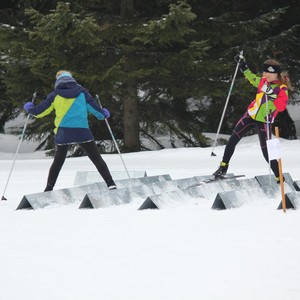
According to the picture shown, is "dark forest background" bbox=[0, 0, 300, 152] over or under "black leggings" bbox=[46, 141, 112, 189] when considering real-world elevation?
under

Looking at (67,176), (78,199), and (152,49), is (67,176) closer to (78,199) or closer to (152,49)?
(78,199)

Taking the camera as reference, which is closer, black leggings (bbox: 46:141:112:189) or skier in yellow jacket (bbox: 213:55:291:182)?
black leggings (bbox: 46:141:112:189)

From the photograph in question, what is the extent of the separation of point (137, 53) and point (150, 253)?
15119 mm

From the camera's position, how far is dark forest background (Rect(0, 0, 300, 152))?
1841 cm

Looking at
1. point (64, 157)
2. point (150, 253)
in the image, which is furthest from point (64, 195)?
point (150, 253)

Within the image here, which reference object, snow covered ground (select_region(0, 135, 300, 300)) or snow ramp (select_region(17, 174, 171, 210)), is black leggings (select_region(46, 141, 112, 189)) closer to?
snow ramp (select_region(17, 174, 171, 210))

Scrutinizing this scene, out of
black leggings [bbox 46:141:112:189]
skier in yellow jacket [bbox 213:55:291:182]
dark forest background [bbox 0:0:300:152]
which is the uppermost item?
skier in yellow jacket [bbox 213:55:291:182]

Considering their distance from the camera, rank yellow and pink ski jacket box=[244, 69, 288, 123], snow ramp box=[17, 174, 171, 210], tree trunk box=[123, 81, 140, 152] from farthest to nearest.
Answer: tree trunk box=[123, 81, 140, 152] → yellow and pink ski jacket box=[244, 69, 288, 123] → snow ramp box=[17, 174, 171, 210]

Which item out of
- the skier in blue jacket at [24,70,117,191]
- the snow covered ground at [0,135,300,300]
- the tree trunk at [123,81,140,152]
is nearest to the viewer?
the snow covered ground at [0,135,300,300]

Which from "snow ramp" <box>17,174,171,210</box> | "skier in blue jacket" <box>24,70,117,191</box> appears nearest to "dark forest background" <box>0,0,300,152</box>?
"snow ramp" <box>17,174,171,210</box>

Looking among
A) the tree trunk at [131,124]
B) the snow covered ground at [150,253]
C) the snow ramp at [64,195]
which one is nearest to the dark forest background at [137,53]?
the tree trunk at [131,124]

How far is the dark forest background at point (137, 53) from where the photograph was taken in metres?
18.4

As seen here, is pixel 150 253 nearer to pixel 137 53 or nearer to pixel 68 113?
pixel 68 113

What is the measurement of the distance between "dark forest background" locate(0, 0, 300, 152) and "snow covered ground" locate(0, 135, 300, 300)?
30.6ft
